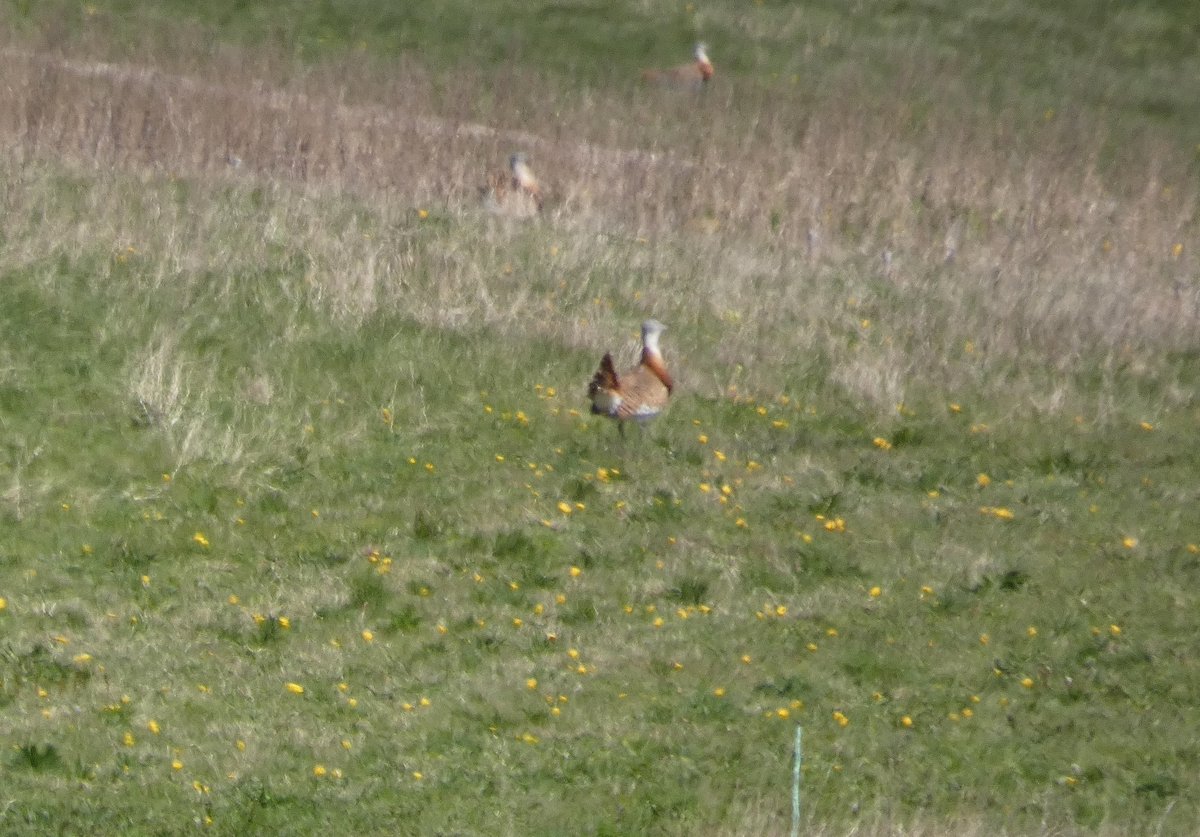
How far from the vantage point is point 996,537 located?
1202 cm

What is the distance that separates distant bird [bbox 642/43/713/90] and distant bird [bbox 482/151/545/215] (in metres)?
8.83

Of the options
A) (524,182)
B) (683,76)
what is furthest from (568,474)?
(683,76)

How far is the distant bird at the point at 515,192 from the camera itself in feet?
55.4

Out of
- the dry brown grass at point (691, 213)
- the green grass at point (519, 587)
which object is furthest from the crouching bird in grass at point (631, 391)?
the dry brown grass at point (691, 213)

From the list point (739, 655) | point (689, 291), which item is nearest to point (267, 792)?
point (739, 655)

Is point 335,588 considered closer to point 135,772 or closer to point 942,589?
point 135,772

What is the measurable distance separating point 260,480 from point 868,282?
25.9ft

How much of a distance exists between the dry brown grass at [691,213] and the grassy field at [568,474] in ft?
0.21

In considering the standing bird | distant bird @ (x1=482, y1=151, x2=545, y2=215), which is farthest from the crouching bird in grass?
the standing bird

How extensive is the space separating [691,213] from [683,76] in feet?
30.3

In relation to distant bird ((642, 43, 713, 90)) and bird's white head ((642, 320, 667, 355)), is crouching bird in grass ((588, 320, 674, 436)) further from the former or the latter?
distant bird ((642, 43, 713, 90))

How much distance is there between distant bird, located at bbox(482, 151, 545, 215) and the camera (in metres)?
16.9

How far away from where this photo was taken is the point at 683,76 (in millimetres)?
26688

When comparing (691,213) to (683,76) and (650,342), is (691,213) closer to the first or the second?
(650,342)
